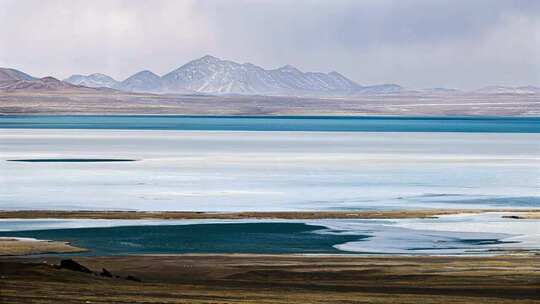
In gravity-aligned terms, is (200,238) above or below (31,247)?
below

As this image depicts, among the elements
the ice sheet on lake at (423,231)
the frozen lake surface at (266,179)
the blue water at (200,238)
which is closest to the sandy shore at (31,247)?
the blue water at (200,238)

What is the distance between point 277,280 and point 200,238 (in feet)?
34.0

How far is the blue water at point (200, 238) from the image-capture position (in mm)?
31406

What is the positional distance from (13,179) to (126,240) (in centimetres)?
2531

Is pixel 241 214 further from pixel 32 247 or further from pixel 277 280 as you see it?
pixel 277 280

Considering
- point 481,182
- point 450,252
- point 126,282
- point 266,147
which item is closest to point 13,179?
point 481,182

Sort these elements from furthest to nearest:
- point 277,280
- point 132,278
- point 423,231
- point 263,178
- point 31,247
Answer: point 263,178
point 423,231
point 31,247
point 277,280
point 132,278

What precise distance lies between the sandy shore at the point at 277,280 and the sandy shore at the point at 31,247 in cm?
179

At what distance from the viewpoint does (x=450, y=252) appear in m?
30.6

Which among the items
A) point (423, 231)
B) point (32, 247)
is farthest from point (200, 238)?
point (423, 231)

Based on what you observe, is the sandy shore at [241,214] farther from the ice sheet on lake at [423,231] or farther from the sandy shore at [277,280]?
the sandy shore at [277,280]

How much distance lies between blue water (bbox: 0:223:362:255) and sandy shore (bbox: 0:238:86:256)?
530 millimetres

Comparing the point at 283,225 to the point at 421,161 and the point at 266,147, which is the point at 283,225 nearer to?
the point at 421,161

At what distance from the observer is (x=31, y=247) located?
30453 millimetres
